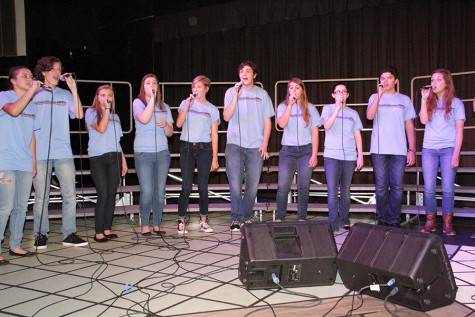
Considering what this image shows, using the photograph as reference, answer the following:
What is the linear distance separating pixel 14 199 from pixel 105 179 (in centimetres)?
83

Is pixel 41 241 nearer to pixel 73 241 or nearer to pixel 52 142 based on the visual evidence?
pixel 73 241

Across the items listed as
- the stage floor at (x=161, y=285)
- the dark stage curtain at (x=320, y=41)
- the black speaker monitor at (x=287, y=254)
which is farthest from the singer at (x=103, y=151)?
the dark stage curtain at (x=320, y=41)

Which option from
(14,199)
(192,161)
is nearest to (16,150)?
(14,199)

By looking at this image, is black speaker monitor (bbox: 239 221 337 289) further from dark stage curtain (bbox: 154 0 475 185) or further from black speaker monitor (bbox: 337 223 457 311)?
dark stage curtain (bbox: 154 0 475 185)

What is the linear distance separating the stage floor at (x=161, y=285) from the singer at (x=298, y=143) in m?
0.67

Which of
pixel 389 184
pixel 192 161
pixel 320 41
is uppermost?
pixel 320 41

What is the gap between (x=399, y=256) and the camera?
100 inches


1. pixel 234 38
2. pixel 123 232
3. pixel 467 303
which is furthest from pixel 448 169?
pixel 234 38

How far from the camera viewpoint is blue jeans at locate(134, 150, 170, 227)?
452cm

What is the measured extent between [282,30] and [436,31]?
2795mm

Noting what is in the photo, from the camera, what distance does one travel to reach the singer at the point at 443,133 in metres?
4.59

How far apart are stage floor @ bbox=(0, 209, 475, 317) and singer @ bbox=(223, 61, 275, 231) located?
1.98ft

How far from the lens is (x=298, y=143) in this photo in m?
4.75

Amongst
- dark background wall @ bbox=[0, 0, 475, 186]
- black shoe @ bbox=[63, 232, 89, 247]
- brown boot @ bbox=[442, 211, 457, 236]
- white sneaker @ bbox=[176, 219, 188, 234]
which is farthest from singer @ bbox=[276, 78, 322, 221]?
dark background wall @ bbox=[0, 0, 475, 186]
